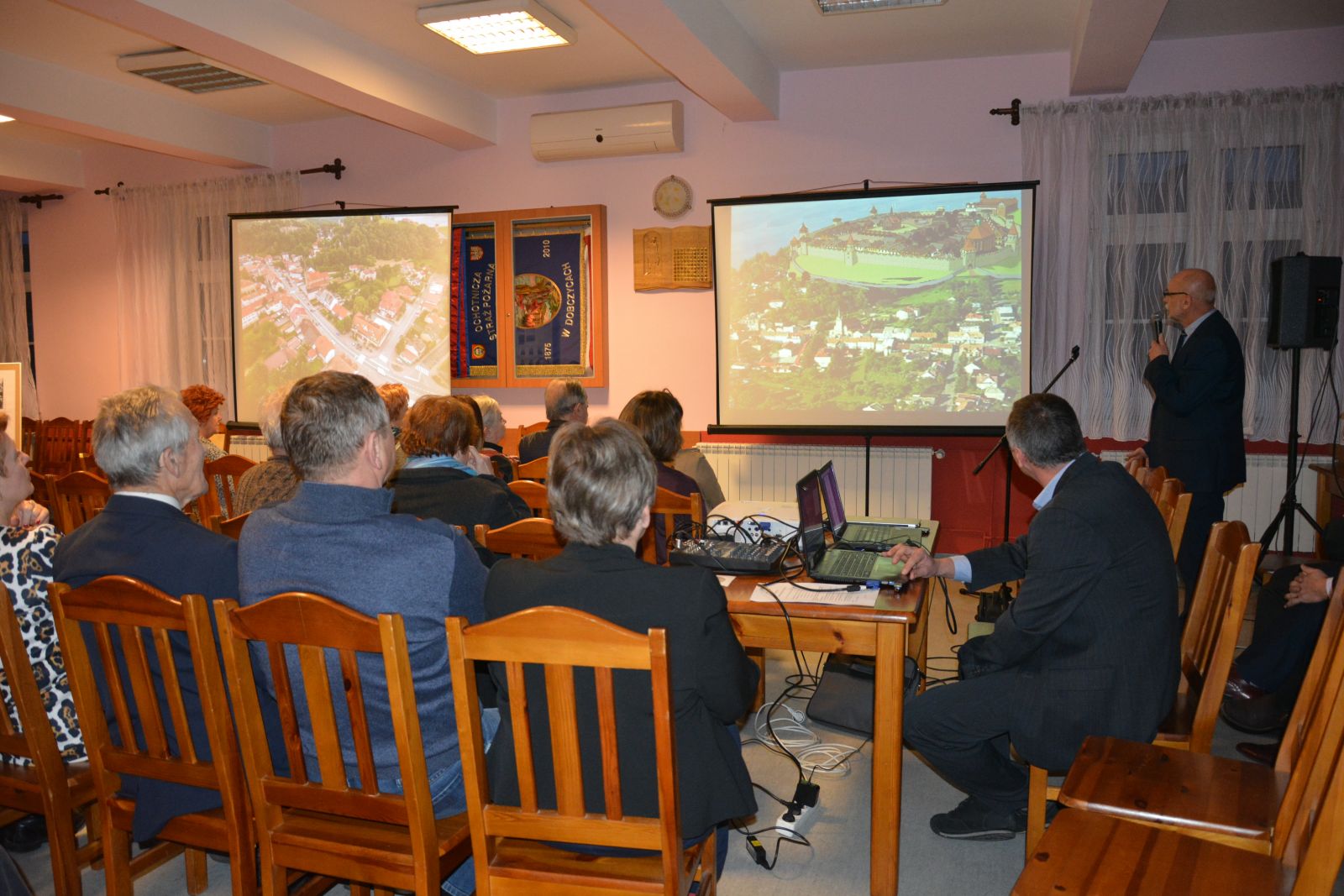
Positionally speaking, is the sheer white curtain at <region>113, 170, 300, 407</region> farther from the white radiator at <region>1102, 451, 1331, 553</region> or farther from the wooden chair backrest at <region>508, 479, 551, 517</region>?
the white radiator at <region>1102, 451, 1331, 553</region>

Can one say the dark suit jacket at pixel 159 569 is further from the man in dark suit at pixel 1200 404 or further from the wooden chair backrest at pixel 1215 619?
the man in dark suit at pixel 1200 404

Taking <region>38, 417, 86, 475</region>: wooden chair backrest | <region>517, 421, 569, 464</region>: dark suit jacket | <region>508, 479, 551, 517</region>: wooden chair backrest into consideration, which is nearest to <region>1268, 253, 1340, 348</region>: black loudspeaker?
<region>517, 421, 569, 464</region>: dark suit jacket

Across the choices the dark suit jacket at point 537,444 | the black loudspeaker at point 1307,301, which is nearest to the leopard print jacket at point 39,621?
the dark suit jacket at point 537,444

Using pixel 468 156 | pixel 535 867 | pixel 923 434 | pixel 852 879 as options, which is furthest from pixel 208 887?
pixel 468 156

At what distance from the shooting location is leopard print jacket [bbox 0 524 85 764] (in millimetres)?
2031

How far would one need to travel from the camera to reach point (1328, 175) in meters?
4.72

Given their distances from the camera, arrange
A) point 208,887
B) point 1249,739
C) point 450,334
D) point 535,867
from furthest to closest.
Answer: point 450,334
point 1249,739
point 208,887
point 535,867

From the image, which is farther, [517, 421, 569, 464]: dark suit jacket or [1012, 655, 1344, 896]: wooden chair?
[517, 421, 569, 464]: dark suit jacket

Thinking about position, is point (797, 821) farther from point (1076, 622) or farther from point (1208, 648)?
point (1208, 648)

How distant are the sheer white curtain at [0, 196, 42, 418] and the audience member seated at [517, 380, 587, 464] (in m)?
5.93

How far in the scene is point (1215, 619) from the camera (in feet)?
7.02

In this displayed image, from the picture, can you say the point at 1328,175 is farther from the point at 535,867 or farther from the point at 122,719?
the point at 122,719

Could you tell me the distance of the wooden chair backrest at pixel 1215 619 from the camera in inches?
76.9

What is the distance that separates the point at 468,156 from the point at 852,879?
17.6 feet
